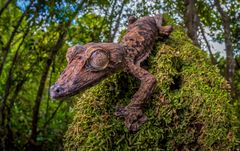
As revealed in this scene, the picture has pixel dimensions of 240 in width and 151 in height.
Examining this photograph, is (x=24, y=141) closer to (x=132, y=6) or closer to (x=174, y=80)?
(x=132, y=6)

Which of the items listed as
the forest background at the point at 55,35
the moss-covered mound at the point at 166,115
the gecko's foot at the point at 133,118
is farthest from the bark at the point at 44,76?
the gecko's foot at the point at 133,118

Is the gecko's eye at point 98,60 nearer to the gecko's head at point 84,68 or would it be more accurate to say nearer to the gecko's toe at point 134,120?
the gecko's head at point 84,68

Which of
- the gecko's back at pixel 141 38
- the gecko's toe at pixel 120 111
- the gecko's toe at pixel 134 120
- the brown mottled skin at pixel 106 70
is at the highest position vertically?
the gecko's back at pixel 141 38

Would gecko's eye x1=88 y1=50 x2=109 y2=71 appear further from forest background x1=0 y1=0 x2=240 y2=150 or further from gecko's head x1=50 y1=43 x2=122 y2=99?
forest background x1=0 y1=0 x2=240 y2=150

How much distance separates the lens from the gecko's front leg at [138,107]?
2.05 metres

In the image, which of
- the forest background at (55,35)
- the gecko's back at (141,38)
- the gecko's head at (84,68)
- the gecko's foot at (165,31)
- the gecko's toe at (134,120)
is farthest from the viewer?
the forest background at (55,35)

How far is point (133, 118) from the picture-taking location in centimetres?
204

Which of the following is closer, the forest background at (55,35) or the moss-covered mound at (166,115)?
the moss-covered mound at (166,115)

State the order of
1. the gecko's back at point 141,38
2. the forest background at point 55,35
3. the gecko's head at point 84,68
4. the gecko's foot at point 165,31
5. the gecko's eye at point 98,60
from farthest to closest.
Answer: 1. the forest background at point 55,35
2. the gecko's foot at point 165,31
3. the gecko's back at point 141,38
4. the gecko's eye at point 98,60
5. the gecko's head at point 84,68

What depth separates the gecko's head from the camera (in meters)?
1.78

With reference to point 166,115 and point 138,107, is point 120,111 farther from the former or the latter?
point 166,115

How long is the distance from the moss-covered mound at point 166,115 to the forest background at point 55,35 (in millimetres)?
2394

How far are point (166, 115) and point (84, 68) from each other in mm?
533

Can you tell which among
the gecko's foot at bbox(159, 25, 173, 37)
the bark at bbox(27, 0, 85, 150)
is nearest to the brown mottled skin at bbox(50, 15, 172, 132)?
the gecko's foot at bbox(159, 25, 173, 37)
